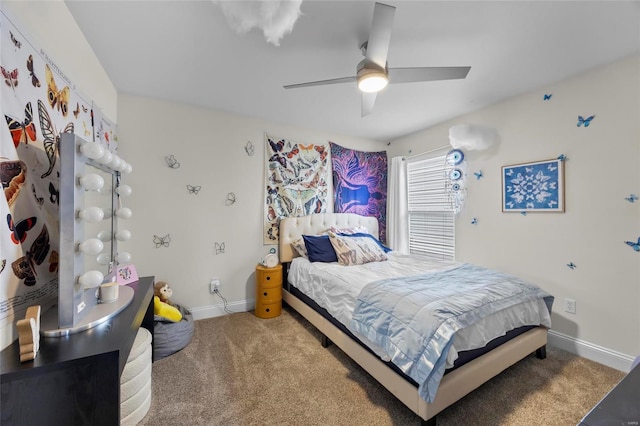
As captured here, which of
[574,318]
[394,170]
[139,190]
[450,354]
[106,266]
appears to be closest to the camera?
[450,354]

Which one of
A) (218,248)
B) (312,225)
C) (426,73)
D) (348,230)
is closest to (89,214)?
(218,248)

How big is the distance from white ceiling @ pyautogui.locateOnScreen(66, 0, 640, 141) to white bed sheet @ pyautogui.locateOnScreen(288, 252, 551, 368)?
1732 millimetres

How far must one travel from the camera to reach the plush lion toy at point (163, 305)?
2.13 m

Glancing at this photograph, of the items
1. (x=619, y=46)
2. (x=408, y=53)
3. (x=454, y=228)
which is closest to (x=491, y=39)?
(x=408, y=53)

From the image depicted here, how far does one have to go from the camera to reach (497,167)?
2617mm

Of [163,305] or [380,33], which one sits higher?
[380,33]

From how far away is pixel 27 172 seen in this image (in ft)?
3.39

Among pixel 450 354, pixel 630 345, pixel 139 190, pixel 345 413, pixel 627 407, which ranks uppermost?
pixel 139 190

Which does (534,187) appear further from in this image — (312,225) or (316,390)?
(316,390)

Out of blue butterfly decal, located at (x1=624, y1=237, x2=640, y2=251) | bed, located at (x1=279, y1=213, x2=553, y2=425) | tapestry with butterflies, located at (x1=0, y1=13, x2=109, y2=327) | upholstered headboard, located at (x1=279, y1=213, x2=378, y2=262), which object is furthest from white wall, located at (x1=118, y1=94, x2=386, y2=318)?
blue butterfly decal, located at (x1=624, y1=237, x2=640, y2=251)

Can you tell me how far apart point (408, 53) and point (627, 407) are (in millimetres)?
2054

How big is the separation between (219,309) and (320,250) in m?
1.35

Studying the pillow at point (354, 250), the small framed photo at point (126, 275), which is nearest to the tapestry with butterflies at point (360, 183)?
the pillow at point (354, 250)

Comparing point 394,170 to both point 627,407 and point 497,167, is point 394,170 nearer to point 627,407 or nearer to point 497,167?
point 497,167
